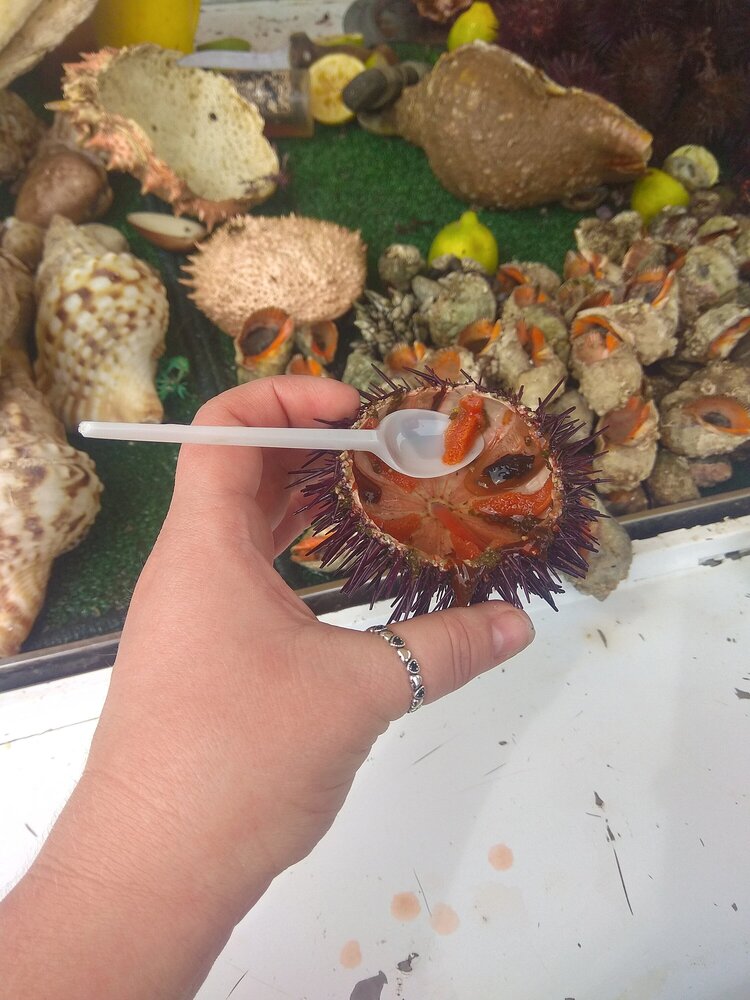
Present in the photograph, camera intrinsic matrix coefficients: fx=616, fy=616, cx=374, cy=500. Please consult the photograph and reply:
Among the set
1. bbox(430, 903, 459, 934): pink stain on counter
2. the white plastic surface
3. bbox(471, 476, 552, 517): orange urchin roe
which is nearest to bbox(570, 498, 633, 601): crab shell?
the white plastic surface

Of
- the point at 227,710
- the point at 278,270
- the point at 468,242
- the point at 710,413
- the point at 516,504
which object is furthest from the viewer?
the point at 468,242

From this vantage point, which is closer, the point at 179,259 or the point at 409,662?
the point at 409,662

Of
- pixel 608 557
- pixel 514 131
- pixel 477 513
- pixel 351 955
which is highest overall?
pixel 514 131

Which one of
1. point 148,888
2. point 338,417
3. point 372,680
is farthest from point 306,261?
point 148,888

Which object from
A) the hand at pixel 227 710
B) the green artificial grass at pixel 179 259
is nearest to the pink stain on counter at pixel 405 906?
the hand at pixel 227 710

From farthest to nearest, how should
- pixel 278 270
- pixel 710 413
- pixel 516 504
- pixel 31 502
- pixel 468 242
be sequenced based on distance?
pixel 468 242
pixel 278 270
pixel 710 413
pixel 31 502
pixel 516 504

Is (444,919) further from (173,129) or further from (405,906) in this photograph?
(173,129)

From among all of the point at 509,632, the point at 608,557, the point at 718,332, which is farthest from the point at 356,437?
the point at 718,332

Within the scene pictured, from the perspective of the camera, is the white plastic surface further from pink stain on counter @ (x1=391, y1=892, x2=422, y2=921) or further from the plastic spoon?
the plastic spoon
